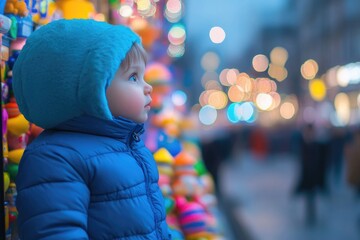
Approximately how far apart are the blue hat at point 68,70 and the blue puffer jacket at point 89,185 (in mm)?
73

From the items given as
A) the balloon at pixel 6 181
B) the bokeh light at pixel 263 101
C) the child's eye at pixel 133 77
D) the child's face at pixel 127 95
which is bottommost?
the bokeh light at pixel 263 101

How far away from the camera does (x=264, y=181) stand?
15.8 metres

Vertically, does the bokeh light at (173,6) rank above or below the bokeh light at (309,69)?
above

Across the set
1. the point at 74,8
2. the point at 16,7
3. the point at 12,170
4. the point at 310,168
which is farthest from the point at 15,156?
the point at 310,168

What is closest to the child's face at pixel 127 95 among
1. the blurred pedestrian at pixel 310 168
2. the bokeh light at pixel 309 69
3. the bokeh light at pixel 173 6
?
the bokeh light at pixel 173 6

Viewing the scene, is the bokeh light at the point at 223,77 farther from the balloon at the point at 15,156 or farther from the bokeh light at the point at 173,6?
the balloon at the point at 15,156

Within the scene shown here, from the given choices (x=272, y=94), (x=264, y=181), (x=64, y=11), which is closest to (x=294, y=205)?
(x=264, y=181)

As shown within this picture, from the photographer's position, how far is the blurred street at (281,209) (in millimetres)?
8094

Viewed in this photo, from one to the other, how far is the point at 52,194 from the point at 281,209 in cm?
942

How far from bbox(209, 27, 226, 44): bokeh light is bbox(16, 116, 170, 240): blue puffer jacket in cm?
403

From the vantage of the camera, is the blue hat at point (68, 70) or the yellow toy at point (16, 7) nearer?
the blue hat at point (68, 70)

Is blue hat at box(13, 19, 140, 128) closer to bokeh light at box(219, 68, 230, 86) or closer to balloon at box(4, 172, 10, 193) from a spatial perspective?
balloon at box(4, 172, 10, 193)

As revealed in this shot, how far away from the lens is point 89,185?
154 cm

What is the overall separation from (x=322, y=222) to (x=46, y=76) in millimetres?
8375
